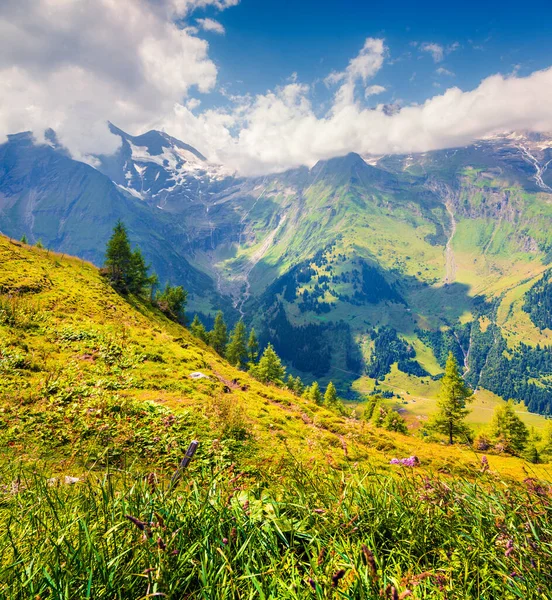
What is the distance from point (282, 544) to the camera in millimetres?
3012

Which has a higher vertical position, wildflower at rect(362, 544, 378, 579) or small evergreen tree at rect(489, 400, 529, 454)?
wildflower at rect(362, 544, 378, 579)

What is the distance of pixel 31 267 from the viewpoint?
2758 centimetres

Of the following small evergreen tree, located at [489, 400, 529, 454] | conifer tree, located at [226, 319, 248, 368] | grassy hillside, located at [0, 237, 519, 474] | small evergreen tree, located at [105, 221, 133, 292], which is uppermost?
small evergreen tree, located at [105, 221, 133, 292]

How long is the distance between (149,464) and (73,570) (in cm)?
854

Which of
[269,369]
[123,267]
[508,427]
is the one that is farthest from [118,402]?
[508,427]

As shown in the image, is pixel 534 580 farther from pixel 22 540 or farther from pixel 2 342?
pixel 2 342

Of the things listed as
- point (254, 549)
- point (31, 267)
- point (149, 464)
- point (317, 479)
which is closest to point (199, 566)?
point (254, 549)

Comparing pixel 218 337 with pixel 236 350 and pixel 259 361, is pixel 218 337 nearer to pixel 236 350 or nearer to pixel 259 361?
pixel 236 350

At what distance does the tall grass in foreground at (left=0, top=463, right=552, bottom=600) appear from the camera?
2.18m

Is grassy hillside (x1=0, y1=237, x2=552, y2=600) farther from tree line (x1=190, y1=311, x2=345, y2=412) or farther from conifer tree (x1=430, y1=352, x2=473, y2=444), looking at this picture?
tree line (x1=190, y1=311, x2=345, y2=412)

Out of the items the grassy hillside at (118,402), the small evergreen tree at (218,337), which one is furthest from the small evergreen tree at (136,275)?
the small evergreen tree at (218,337)

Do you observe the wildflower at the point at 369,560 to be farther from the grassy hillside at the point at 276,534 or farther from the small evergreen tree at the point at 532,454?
the small evergreen tree at the point at 532,454

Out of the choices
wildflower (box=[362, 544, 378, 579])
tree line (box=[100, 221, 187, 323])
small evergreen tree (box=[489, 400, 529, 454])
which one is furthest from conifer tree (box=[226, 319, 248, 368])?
wildflower (box=[362, 544, 378, 579])

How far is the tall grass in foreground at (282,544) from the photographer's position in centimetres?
218
